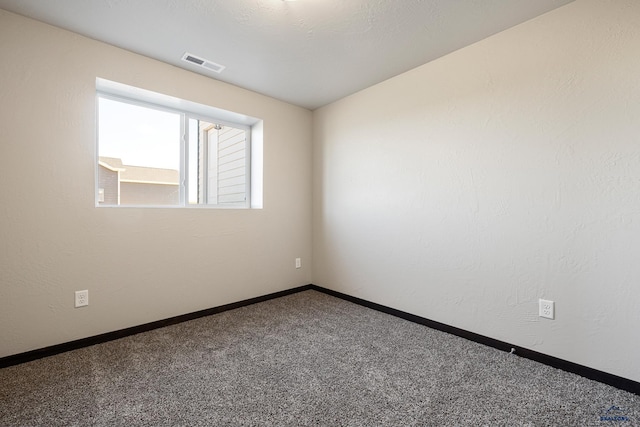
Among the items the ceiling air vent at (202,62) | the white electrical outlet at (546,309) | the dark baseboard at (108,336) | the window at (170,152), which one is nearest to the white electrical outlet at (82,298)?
the dark baseboard at (108,336)

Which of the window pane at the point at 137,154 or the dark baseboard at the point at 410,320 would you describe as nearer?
the dark baseboard at the point at 410,320

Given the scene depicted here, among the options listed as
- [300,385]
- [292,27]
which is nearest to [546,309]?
[300,385]

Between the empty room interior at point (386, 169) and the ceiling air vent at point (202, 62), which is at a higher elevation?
the ceiling air vent at point (202, 62)

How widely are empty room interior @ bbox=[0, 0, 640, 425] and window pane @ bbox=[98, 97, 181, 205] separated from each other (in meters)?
0.03

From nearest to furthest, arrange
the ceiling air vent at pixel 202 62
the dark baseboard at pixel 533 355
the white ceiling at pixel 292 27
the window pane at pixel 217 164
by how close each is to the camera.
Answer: the dark baseboard at pixel 533 355, the white ceiling at pixel 292 27, the ceiling air vent at pixel 202 62, the window pane at pixel 217 164

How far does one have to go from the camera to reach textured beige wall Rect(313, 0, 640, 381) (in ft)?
5.48

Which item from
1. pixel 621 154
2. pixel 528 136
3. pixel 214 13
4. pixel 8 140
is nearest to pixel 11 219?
pixel 8 140

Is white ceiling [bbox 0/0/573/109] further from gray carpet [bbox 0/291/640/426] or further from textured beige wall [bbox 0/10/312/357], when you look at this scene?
gray carpet [bbox 0/291/640/426]

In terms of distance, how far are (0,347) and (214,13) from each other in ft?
8.59

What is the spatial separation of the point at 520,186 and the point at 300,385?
199 cm

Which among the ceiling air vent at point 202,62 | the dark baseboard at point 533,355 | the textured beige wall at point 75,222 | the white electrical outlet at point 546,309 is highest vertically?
the ceiling air vent at point 202,62

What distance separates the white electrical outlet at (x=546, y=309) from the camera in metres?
1.89

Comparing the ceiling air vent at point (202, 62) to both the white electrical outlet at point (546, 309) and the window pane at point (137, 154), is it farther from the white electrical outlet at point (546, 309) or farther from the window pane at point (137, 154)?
→ the white electrical outlet at point (546, 309)

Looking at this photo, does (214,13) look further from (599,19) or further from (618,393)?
(618,393)
